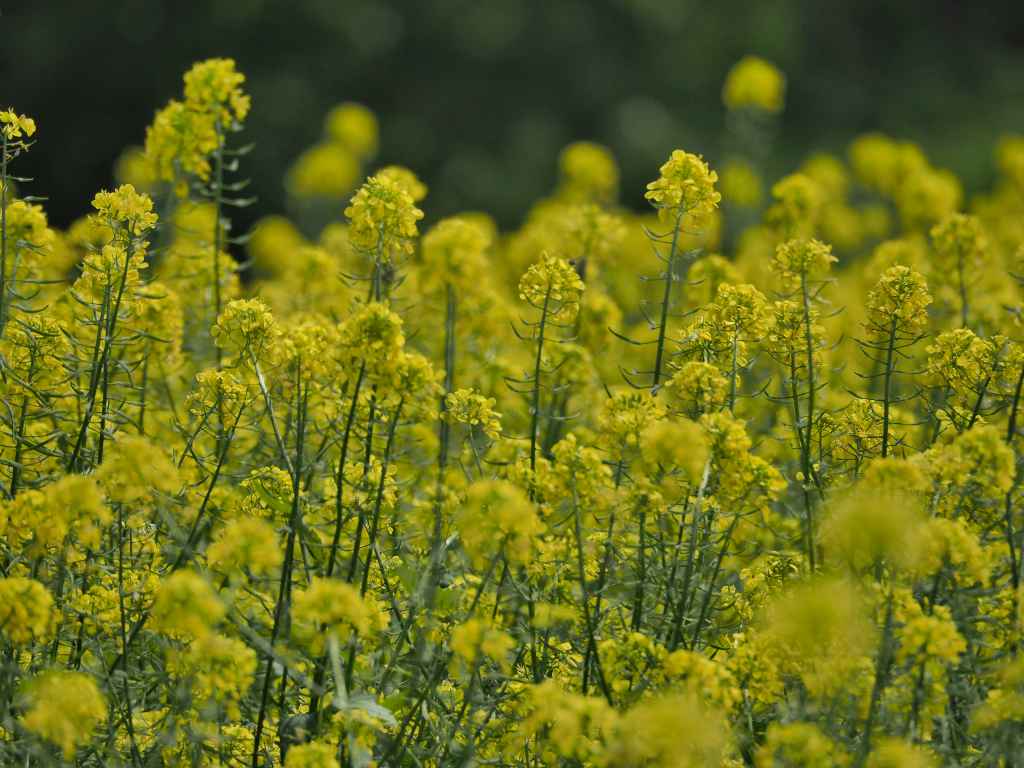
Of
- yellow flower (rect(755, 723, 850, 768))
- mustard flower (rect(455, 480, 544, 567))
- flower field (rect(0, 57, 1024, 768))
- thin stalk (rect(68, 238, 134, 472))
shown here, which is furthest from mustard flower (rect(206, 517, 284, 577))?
yellow flower (rect(755, 723, 850, 768))

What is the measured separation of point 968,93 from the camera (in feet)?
53.4

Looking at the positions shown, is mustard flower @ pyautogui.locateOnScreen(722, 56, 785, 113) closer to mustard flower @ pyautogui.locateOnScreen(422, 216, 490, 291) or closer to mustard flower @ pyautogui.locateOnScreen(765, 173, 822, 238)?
mustard flower @ pyautogui.locateOnScreen(765, 173, 822, 238)

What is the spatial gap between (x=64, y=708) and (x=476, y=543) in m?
1.01

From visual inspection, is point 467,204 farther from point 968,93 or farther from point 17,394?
point 17,394

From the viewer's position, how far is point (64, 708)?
9.27 feet

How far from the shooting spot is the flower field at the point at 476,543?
3.01 m

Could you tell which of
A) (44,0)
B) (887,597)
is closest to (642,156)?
(44,0)

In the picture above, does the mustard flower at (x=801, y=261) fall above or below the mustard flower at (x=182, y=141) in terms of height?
below

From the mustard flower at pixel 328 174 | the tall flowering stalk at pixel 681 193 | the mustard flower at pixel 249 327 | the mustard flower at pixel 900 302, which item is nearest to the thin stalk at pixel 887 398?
the mustard flower at pixel 900 302

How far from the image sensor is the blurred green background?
1528 centimetres

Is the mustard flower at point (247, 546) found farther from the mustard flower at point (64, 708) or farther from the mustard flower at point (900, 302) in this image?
the mustard flower at point (900, 302)

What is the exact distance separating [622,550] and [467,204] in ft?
38.1

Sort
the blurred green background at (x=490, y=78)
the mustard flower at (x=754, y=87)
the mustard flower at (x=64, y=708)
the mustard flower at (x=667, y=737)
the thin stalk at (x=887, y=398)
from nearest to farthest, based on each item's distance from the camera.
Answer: the mustard flower at (x=667, y=737) < the mustard flower at (x=64, y=708) < the thin stalk at (x=887, y=398) < the mustard flower at (x=754, y=87) < the blurred green background at (x=490, y=78)

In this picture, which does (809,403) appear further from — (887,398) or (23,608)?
(23,608)
